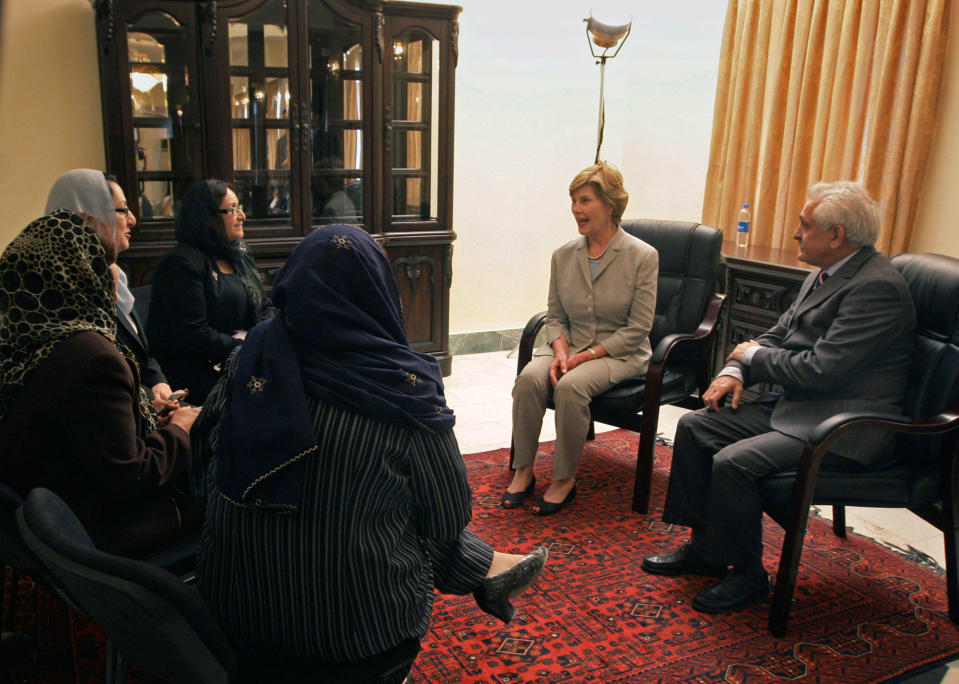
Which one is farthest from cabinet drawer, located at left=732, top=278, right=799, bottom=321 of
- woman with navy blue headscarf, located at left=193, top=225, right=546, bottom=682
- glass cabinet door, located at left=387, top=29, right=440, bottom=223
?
woman with navy blue headscarf, located at left=193, top=225, right=546, bottom=682

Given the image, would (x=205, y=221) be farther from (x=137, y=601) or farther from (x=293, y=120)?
(x=137, y=601)

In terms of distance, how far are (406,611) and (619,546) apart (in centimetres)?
136

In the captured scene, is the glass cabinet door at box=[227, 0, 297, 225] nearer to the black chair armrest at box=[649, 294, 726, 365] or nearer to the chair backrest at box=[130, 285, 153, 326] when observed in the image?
the chair backrest at box=[130, 285, 153, 326]

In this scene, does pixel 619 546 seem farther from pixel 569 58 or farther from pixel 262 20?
pixel 569 58

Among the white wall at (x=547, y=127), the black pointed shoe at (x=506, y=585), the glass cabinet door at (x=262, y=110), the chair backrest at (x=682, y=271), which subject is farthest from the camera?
the white wall at (x=547, y=127)

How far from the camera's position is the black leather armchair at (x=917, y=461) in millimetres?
2086

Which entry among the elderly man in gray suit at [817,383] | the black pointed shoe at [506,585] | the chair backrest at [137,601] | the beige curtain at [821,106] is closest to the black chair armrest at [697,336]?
the elderly man in gray suit at [817,383]

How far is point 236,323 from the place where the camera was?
2.88 m

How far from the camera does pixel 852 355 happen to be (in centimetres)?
219

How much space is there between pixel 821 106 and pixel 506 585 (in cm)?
305

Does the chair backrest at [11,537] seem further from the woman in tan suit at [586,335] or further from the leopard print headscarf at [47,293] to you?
the woman in tan suit at [586,335]

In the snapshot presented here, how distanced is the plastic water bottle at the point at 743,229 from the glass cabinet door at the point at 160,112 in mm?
2693

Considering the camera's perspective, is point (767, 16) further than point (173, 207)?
Yes

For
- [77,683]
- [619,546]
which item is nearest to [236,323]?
[77,683]
